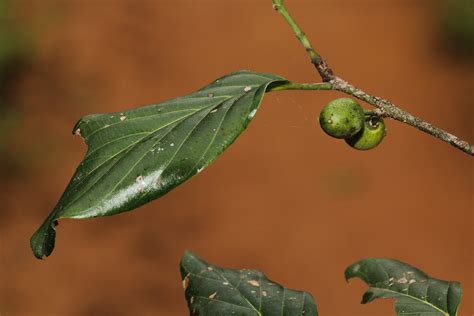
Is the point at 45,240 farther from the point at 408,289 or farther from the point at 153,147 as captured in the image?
the point at 408,289

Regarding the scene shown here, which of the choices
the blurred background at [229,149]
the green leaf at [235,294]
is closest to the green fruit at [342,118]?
the green leaf at [235,294]

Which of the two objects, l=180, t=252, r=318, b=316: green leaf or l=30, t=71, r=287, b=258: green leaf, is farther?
l=180, t=252, r=318, b=316: green leaf

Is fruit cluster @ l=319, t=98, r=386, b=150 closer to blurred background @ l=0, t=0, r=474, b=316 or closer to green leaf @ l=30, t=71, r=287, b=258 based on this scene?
green leaf @ l=30, t=71, r=287, b=258

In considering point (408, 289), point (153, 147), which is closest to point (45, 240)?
point (153, 147)

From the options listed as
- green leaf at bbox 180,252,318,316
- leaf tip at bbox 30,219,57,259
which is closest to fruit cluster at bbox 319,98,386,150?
green leaf at bbox 180,252,318,316

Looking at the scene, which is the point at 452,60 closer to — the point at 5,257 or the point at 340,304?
the point at 340,304

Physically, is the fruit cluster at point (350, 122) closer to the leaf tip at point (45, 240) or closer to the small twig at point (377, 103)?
the small twig at point (377, 103)
